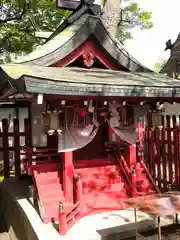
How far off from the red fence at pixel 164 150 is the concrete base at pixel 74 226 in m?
1.82

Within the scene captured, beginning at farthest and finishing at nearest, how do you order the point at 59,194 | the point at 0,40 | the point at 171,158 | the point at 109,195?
the point at 0,40
the point at 171,158
the point at 109,195
the point at 59,194

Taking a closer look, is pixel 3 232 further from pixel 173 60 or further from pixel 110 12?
pixel 173 60

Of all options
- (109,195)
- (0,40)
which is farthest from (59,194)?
(0,40)

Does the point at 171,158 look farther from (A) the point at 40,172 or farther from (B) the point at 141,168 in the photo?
(A) the point at 40,172

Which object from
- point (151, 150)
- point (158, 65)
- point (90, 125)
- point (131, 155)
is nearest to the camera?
point (90, 125)

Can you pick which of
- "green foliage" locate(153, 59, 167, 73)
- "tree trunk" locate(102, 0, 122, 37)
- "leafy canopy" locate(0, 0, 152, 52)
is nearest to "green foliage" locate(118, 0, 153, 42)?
"leafy canopy" locate(0, 0, 152, 52)

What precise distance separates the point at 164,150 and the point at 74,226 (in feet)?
11.6

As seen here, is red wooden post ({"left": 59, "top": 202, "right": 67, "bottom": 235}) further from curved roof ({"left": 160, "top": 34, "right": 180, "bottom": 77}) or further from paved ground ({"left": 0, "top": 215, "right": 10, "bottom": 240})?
curved roof ({"left": 160, "top": 34, "right": 180, "bottom": 77})

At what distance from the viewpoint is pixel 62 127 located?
6.74 metres

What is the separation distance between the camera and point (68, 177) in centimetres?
666

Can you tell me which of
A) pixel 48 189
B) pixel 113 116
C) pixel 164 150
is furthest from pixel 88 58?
pixel 48 189

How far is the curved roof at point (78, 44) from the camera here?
6.63 m

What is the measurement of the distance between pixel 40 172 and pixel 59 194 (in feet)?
2.43

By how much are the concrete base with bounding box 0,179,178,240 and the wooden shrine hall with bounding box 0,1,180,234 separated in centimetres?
29
